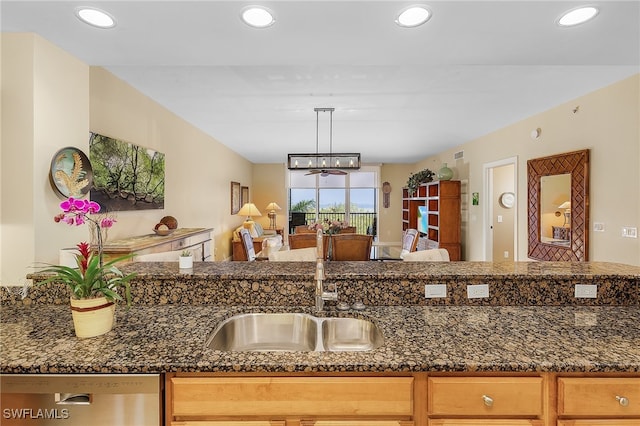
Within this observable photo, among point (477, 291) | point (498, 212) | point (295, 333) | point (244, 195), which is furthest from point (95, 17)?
point (244, 195)

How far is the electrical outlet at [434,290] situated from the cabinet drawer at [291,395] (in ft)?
2.04

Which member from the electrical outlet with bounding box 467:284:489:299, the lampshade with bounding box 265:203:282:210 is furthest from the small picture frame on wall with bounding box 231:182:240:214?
the electrical outlet with bounding box 467:284:489:299

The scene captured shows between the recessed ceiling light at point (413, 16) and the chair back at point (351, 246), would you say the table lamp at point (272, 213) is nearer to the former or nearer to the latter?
the chair back at point (351, 246)

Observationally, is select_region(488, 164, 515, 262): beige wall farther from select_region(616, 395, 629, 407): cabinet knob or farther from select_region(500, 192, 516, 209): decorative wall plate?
select_region(616, 395, 629, 407): cabinet knob

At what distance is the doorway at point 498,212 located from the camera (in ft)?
17.7

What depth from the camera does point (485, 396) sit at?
106 centimetres

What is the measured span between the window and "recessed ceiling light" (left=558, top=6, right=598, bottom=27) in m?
7.26

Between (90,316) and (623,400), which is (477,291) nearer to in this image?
(623,400)

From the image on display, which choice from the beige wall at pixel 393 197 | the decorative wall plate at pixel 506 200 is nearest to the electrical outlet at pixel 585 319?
the decorative wall plate at pixel 506 200

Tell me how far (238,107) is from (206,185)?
1.82 meters

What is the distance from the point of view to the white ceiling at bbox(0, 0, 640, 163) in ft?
5.49

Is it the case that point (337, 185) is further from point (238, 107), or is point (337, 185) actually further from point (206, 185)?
point (238, 107)

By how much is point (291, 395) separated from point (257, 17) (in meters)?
1.79

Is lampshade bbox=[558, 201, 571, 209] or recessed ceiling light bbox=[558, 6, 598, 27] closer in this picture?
recessed ceiling light bbox=[558, 6, 598, 27]
